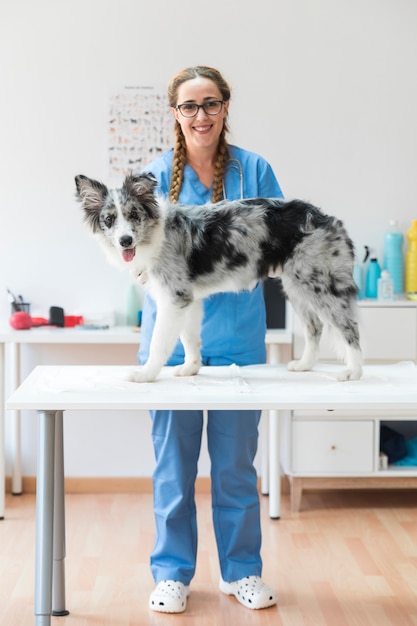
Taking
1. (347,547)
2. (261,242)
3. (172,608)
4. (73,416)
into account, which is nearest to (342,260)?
(261,242)

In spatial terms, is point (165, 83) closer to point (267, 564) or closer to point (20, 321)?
point (20, 321)

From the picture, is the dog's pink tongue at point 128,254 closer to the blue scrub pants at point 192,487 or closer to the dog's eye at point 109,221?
the dog's eye at point 109,221

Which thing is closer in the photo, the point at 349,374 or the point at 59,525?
the point at 349,374

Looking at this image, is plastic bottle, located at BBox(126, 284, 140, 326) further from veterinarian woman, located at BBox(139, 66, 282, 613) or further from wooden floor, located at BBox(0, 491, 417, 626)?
veterinarian woman, located at BBox(139, 66, 282, 613)

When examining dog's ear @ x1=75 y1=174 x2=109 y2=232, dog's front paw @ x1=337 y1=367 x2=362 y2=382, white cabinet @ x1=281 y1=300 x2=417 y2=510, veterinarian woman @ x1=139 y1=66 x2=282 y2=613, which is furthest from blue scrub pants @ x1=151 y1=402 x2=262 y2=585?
white cabinet @ x1=281 y1=300 x2=417 y2=510

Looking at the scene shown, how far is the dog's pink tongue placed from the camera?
7.58 feet

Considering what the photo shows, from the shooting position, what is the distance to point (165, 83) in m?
4.24

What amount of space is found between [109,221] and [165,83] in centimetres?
214

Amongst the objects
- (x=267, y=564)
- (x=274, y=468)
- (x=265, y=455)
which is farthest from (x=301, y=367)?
(x=265, y=455)

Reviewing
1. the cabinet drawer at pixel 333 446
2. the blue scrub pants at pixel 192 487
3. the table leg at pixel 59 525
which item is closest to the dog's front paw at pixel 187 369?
the blue scrub pants at pixel 192 487

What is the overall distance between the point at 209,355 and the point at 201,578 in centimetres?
91

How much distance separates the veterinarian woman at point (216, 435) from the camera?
2766 millimetres

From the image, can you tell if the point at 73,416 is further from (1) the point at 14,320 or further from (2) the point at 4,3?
(2) the point at 4,3

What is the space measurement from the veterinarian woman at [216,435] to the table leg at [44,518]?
568 mm
